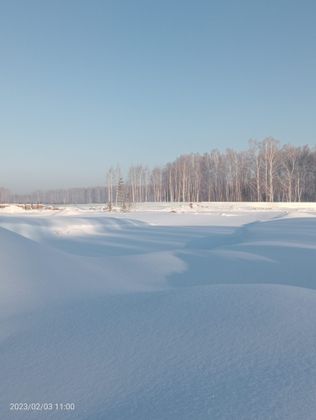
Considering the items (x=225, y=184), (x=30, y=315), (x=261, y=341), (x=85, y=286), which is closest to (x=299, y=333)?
(x=261, y=341)

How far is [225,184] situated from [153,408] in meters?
49.3

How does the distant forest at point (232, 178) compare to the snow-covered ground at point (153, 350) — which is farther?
the distant forest at point (232, 178)

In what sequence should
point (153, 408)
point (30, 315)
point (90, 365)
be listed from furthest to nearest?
point (30, 315) < point (90, 365) < point (153, 408)

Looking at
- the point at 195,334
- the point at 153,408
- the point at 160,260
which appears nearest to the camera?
the point at 153,408

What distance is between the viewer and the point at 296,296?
133 inches

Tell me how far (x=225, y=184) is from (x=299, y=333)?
4846cm

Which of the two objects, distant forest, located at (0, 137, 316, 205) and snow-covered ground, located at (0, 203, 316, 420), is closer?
snow-covered ground, located at (0, 203, 316, 420)

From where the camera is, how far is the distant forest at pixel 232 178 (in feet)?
138

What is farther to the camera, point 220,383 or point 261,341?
point 261,341

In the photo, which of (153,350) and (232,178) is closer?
(153,350)

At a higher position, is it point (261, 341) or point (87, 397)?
point (261, 341)

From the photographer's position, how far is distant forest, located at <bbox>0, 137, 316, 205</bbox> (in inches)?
1656

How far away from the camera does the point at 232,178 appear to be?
48.3 metres

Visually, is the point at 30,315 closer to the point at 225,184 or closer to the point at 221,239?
the point at 221,239
